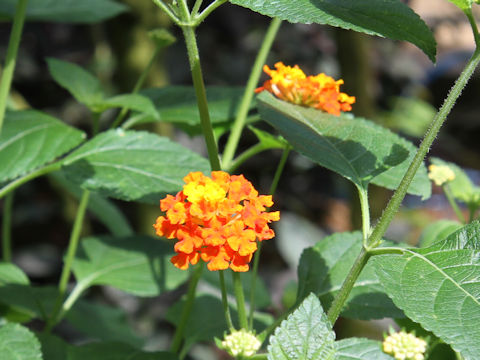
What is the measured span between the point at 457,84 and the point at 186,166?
1.15 ft

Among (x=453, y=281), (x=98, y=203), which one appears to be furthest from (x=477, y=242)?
(x=98, y=203)

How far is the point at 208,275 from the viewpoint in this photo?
106 cm

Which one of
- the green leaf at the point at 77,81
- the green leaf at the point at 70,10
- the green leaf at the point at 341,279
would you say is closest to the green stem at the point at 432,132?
the green leaf at the point at 341,279

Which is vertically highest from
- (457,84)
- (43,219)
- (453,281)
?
(457,84)

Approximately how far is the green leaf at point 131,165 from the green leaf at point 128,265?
23cm

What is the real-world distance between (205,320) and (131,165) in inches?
11.8

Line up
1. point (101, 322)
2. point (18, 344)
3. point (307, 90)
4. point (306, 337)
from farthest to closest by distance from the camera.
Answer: point (101, 322), point (307, 90), point (18, 344), point (306, 337)

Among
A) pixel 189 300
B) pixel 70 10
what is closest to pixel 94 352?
pixel 189 300

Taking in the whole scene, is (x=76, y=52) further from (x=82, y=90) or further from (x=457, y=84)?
(x=457, y=84)

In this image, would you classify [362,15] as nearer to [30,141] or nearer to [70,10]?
[30,141]

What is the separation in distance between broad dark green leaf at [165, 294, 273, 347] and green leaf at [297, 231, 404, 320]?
186mm

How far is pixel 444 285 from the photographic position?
505 mm

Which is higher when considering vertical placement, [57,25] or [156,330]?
[57,25]

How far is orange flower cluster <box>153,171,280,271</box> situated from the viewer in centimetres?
53
